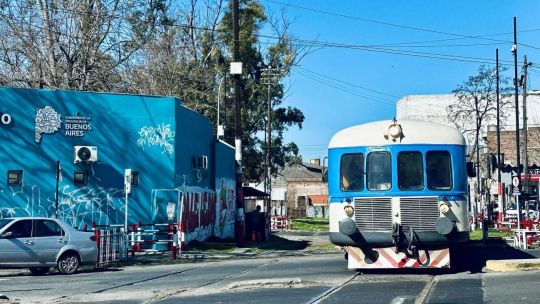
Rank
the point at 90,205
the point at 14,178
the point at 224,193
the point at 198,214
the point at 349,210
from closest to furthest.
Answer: the point at 349,210 → the point at 14,178 → the point at 90,205 → the point at 198,214 → the point at 224,193

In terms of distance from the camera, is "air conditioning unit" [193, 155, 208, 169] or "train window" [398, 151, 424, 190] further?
"air conditioning unit" [193, 155, 208, 169]

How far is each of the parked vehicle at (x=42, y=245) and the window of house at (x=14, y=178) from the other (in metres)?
6.61

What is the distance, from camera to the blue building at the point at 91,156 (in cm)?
2683

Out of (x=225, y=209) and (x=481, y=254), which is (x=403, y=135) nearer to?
(x=481, y=254)

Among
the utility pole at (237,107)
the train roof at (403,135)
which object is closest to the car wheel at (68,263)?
the train roof at (403,135)

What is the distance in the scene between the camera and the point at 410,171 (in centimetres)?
1703

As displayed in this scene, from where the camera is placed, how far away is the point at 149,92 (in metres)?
46.9

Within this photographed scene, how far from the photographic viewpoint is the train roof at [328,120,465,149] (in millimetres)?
17172

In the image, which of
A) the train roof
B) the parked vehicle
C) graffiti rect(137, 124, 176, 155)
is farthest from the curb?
graffiti rect(137, 124, 176, 155)

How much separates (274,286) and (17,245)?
7510 mm

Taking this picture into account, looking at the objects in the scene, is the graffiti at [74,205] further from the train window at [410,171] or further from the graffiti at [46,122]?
the train window at [410,171]

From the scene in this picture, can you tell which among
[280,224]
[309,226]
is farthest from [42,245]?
[309,226]

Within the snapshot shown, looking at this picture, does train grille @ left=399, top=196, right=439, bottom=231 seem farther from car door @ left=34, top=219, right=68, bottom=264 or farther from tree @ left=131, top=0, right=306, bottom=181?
tree @ left=131, top=0, right=306, bottom=181

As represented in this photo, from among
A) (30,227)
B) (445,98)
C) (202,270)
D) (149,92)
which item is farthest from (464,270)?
(445,98)
